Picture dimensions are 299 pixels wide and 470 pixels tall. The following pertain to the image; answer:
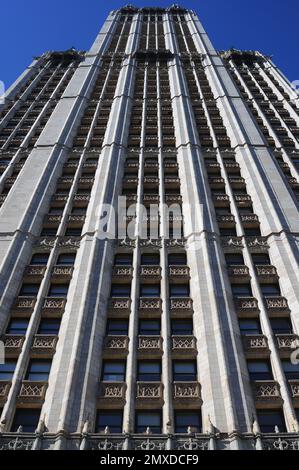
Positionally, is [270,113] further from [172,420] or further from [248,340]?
[172,420]

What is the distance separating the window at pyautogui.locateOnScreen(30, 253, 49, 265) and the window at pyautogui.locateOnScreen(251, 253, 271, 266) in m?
11.7

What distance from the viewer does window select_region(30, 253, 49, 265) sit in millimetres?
30547

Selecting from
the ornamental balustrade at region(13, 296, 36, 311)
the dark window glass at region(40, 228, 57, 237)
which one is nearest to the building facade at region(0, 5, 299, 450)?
the ornamental balustrade at region(13, 296, 36, 311)

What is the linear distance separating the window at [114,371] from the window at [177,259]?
320 inches

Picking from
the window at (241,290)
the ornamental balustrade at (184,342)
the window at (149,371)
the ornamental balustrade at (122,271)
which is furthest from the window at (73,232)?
the window at (149,371)

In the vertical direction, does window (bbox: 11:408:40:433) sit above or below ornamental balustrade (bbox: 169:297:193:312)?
below

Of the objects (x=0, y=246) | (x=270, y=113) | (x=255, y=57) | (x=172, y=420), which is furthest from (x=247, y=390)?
(x=255, y=57)

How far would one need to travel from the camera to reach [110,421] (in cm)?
2127

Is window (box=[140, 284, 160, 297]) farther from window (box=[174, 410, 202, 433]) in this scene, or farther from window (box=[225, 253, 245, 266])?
window (box=[174, 410, 202, 433])

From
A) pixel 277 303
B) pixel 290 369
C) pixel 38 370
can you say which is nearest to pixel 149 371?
pixel 38 370

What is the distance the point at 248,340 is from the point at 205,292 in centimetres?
333

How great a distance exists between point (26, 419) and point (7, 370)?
2.88 m
